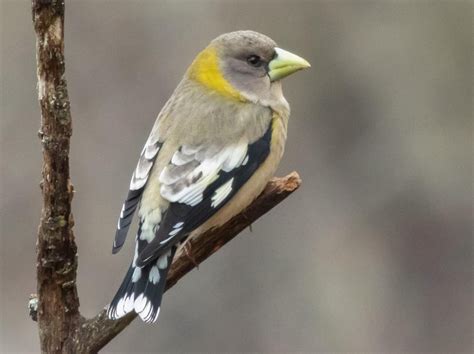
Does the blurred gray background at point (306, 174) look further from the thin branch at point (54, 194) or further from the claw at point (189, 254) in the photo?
the thin branch at point (54, 194)

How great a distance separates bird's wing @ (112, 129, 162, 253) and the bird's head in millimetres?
455

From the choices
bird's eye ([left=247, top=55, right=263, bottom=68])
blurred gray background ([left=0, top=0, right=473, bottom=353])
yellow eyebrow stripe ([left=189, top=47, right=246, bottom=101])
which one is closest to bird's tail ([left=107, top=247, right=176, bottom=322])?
yellow eyebrow stripe ([left=189, top=47, right=246, bottom=101])

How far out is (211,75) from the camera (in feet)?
15.3

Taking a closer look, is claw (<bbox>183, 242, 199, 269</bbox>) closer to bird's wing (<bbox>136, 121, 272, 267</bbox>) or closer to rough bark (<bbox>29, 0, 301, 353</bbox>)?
bird's wing (<bbox>136, 121, 272, 267</bbox>)

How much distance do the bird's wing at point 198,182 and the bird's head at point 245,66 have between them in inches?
15.6

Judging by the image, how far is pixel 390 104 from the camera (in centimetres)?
823

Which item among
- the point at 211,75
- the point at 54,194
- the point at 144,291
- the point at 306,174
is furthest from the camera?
the point at 306,174

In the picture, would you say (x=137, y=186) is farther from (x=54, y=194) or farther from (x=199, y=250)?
(x=54, y=194)

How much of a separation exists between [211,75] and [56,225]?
4.52 ft

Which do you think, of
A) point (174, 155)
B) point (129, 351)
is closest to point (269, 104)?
point (174, 155)

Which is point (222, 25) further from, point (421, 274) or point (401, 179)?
point (421, 274)

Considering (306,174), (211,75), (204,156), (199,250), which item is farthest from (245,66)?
(306,174)

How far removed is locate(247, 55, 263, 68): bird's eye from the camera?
468 centimetres

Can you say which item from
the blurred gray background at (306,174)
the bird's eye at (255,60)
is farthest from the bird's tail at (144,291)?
the blurred gray background at (306,174)
